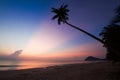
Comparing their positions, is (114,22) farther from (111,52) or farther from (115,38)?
(111,52)

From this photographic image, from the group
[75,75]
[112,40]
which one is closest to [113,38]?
[112,40]

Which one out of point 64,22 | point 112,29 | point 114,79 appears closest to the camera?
point 114,79

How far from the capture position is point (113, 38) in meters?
27.5

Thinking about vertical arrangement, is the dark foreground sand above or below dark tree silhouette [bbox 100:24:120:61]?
below

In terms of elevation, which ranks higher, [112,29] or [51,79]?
[112,29]

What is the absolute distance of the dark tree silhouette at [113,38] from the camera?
89.9ft

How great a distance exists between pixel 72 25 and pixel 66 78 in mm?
13869

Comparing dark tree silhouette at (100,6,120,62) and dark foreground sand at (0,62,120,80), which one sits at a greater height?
dark tree silhouette at (100,6,120,62)

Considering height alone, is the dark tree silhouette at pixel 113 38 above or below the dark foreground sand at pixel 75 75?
above

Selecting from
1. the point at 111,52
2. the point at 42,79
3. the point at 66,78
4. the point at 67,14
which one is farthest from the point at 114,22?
the point at 67,14

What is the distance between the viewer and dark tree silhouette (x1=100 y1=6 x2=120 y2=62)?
27.4m

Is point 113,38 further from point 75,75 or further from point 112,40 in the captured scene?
point 75,75

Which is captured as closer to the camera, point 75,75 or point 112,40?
point 112,40

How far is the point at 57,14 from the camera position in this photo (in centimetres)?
4531
